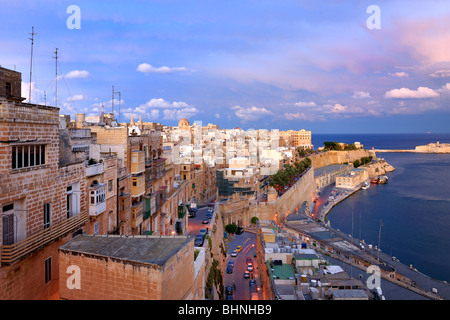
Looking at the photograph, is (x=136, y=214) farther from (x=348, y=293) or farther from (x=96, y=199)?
(x=348, y=293)

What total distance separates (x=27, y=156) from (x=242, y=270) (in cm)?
1500

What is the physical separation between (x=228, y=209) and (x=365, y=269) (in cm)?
1118

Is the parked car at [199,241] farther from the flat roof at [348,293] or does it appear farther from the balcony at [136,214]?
the flat roof at [348,293]

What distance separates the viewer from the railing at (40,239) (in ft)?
18.0

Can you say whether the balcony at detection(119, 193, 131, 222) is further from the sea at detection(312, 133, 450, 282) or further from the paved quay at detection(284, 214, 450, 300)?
the sea at detection(312, 133, 450, 282)

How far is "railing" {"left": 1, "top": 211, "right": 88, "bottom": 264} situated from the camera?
18.0 ft

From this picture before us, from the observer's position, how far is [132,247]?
237 inches

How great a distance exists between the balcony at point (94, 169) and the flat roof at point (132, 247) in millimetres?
2331

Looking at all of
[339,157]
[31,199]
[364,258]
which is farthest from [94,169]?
[339,157]


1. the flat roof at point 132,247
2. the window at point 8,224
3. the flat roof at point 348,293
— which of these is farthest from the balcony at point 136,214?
the flat roof at point 348,293

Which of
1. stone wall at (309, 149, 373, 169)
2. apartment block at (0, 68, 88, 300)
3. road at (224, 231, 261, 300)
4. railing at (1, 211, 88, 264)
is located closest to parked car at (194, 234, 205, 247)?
road at (224, 231, 261, 300)

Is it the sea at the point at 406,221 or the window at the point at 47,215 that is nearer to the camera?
the window at the point at 47,215

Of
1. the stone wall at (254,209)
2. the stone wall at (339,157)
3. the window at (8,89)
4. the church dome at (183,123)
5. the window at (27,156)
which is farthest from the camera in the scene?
the stone wall at (339,157)

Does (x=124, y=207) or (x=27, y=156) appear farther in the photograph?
(x=124, y=207)
